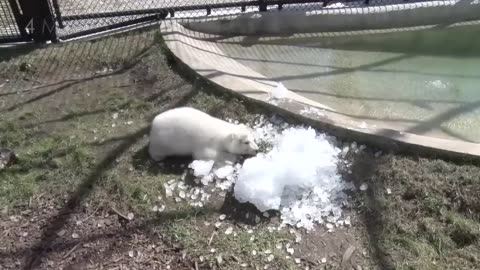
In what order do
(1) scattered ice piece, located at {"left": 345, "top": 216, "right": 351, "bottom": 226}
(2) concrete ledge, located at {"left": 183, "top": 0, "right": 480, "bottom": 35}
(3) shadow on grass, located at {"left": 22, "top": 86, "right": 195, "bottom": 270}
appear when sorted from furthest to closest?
(2) concrete ledge, located at {"left": 183, "top": 0, "right": 480, "bottom": 35}, (1) scattered ice piece, located at {"left": 345, "top": 216, "right": 351, "bottom": 226}, (3) shadow on grass, located at {"left": 22, "top": 86, "right": 195, "bottom": 270}

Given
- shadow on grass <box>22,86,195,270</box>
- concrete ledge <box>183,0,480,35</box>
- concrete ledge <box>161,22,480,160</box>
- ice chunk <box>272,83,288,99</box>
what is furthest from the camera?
concrete ledge <box>183,0,480,35</box>

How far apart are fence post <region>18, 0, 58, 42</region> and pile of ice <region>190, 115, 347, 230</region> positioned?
2.35m

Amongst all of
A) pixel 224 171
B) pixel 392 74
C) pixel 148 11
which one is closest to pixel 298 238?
pixel 224 171

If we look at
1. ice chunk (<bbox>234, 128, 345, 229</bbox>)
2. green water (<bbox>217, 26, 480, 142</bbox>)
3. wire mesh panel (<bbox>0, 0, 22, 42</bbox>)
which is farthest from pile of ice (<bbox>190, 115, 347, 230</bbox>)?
wire mesh panel (<bbox>0, 0, 22, 42</bbox>)

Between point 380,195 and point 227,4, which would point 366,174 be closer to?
point 380,195

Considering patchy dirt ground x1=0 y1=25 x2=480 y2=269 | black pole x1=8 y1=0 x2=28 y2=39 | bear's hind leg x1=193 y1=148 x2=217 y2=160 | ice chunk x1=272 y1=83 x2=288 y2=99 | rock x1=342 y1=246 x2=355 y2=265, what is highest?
black pole x1=8 y1=0 x2=28 y2=39

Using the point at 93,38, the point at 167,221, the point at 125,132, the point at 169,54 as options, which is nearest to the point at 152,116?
the point at 125,132

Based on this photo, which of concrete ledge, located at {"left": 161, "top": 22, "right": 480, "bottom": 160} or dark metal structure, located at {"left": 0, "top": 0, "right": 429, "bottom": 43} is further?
dark metal structure, located at {"left": 0, "top": 0, "right": 429, "bottom": 43}

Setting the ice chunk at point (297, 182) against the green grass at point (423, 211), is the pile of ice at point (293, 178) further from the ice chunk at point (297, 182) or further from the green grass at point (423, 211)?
the green grass at point (423, 211)

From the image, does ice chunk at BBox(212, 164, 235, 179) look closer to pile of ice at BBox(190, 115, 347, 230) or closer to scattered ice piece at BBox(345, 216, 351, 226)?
pile of ice at BBox(190, 115, 347, 230)

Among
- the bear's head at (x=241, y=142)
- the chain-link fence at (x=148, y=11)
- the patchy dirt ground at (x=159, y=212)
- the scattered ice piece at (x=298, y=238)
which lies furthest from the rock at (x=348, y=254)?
the chain-link fence at (x=148, y=11)

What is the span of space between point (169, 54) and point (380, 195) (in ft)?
7.34

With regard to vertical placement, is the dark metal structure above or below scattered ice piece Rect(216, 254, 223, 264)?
above

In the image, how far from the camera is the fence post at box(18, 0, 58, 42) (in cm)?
474
